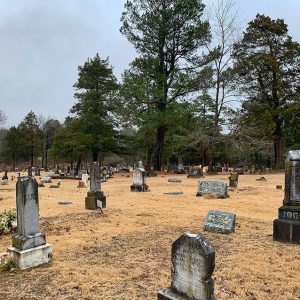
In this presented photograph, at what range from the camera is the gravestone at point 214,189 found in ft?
44.4

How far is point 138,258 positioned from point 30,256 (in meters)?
1.81

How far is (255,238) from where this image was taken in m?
7.13

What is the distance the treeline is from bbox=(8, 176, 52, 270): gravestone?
21.2 m

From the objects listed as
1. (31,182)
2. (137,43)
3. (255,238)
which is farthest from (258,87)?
(31,182)

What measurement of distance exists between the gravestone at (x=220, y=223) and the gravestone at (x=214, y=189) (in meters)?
5.77

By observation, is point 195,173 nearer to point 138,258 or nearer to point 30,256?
point 138,258

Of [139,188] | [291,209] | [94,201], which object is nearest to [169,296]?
[291,209]

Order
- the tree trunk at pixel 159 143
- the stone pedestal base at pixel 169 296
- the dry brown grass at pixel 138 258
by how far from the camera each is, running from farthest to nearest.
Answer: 1. the tree trunk at pixel 159 143
2. the dry brown grass at pixel 138 258
3. the stone pedestal base at pixel 169 296

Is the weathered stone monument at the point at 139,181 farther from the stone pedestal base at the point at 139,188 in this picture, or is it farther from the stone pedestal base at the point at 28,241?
the stone pedestal base at the point at 28,241

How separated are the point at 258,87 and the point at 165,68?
9.57 meters

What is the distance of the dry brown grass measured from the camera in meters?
4.59

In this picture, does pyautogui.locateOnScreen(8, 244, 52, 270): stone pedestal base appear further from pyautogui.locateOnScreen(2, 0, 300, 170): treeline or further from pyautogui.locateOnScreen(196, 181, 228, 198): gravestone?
pyautogui.locateOnScreen(2, 0, 300, 170): treeline

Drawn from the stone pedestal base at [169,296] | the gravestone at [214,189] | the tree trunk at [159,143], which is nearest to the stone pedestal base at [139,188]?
the gravestone at [214,189]

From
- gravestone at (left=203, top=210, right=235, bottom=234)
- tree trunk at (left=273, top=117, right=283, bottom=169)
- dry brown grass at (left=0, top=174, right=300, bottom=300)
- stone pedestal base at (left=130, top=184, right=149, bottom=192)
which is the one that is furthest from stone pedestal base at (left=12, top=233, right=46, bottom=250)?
tree trunk at (left=273, top=117, right=283, bottom=169)
